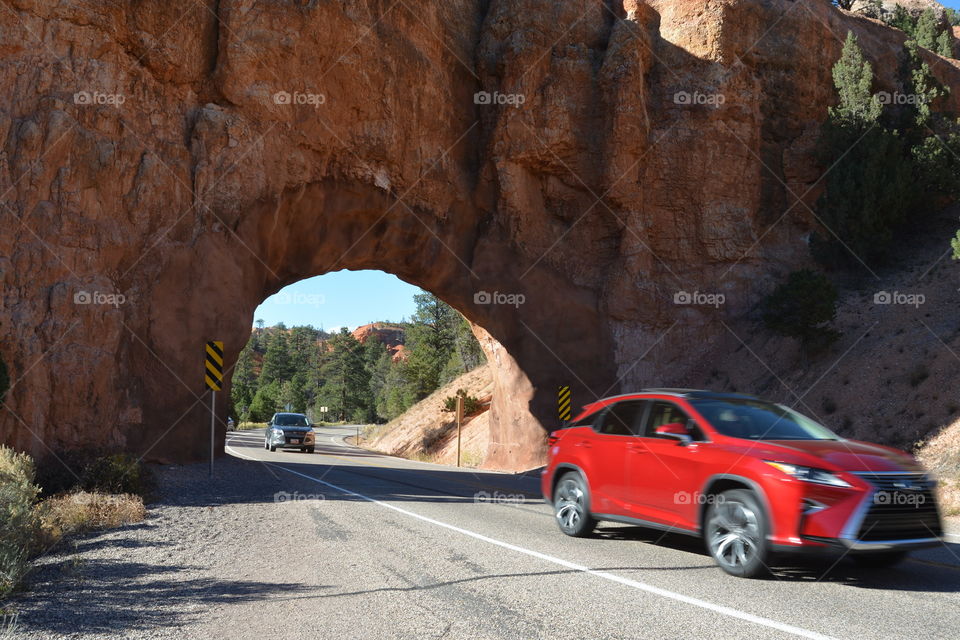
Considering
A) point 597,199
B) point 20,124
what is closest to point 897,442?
point 597,199

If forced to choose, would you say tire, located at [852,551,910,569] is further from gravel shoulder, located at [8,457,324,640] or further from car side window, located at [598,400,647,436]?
gravel shoulder, located at [8,457,324,640]

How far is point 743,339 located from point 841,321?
3705mm

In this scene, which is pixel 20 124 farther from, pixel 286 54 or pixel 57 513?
pixel 57 513

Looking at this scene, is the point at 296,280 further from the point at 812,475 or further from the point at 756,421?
the point at 812,475

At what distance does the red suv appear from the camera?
623 cm

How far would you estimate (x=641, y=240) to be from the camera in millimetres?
28250
